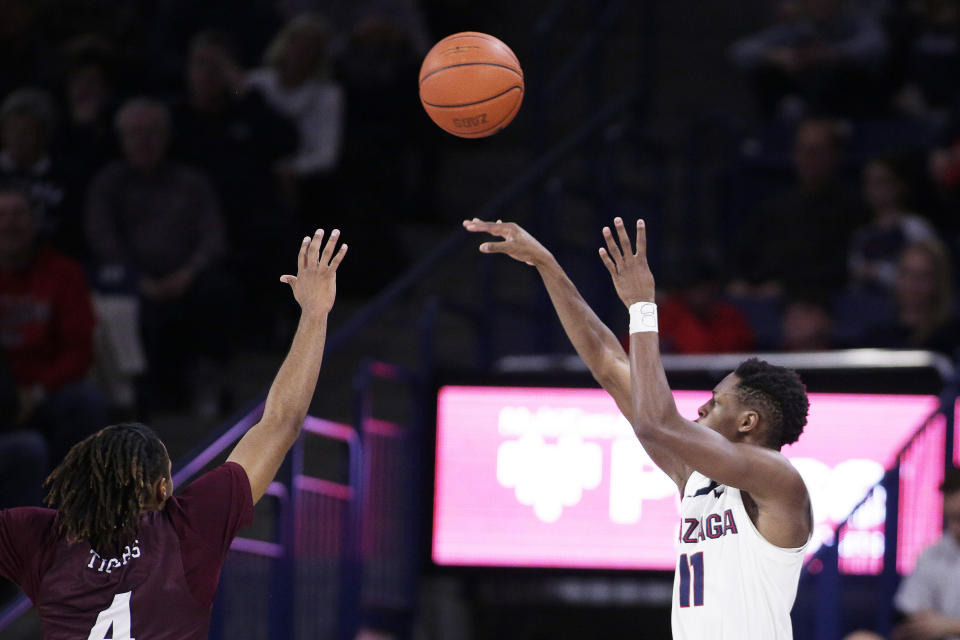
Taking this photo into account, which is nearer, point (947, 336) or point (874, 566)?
point (874, 566)

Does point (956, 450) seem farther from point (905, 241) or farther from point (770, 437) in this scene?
point (770, 437)

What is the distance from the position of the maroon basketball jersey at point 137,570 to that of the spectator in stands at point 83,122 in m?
5.68

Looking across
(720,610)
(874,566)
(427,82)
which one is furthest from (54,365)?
(720,610)

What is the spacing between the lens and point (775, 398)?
419 centimetres

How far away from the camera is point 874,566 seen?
24.4 ft

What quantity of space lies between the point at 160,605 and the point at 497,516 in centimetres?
470

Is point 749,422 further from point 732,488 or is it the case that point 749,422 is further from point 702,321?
point 702,321

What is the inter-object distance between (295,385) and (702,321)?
4936mm

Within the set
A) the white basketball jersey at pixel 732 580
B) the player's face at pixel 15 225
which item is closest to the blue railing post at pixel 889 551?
the white basketball jersey at pixel 732 580

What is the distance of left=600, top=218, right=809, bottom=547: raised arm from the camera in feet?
12.9

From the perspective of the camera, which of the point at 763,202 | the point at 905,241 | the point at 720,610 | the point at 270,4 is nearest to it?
the point at 720,610

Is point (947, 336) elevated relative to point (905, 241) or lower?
lower

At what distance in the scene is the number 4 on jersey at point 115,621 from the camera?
3.56m

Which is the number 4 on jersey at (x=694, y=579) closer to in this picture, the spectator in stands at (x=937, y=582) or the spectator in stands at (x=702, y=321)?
the spectator in stands at (x=937, y=582)
